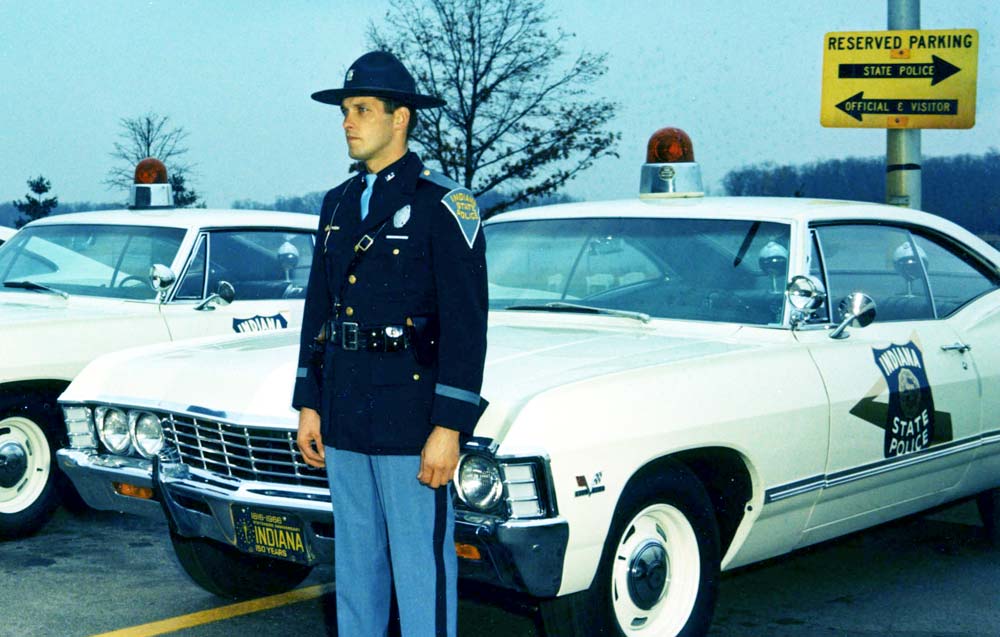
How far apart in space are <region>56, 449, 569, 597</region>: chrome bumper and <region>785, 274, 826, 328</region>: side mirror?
1563mm

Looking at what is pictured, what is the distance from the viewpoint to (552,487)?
153 inches

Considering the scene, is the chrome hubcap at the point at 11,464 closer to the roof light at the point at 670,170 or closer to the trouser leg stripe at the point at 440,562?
the roof light at the point at 670,170

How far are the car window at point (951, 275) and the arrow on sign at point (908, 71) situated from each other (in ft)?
10.5

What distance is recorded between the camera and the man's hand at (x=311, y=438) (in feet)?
12.7

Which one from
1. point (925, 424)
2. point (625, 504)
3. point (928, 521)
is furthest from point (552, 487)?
point (928, 521)

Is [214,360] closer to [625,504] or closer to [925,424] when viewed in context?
[625,504]

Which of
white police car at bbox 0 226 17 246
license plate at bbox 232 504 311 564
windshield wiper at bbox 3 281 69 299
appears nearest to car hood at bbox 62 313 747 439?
license plate at bbox 232 504 311 564

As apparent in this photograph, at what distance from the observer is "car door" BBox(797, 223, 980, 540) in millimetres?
5059

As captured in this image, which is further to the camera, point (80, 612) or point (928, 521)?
point (928, 521)

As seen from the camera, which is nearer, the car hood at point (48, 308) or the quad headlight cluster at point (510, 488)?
the quad headlight cluster at point (510, 488)

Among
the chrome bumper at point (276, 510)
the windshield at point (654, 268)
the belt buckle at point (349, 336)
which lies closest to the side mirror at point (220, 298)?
the windshield at point (654, 268)

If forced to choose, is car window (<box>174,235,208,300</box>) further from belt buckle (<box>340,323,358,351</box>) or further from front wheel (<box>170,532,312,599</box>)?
belt buckle (<box>340,323,358,351</box>)

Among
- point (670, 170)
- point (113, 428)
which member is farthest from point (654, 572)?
point (670, 170)

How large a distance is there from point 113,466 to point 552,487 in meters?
1.80
